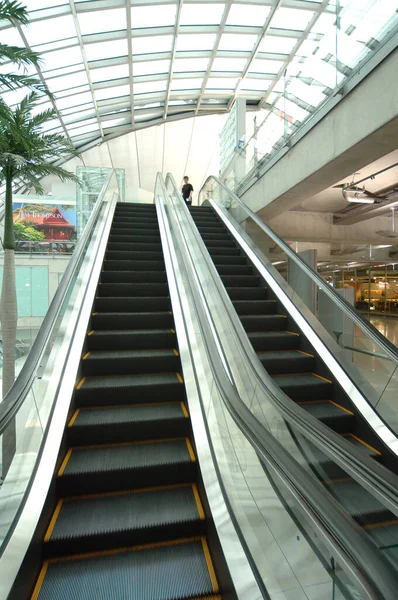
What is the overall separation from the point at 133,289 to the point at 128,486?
2754 mm

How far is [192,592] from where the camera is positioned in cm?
196

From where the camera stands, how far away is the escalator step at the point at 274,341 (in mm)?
4207

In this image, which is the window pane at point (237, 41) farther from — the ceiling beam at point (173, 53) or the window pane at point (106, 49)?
the window pane at point (106, 49)

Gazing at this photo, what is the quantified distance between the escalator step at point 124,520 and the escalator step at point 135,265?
3.29 metres

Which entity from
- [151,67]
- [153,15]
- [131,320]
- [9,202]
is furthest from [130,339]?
[151,67]

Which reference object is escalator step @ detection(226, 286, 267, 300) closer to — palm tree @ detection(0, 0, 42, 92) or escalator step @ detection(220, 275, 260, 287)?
escalator step @ detection(220, 275, 260, 287)

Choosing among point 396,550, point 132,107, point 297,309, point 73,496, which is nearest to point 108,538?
point 73,496

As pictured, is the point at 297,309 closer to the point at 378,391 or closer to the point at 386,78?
the point at 378,391

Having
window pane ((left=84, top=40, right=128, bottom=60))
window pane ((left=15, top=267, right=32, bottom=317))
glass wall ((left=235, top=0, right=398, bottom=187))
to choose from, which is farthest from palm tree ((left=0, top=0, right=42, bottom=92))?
window pane ((left=84, top=40, right=128, bottom=60))

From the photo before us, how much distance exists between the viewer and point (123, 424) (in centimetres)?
285

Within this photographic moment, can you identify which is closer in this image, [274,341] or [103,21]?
[274,341]

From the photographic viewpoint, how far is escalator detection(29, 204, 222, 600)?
2.02m

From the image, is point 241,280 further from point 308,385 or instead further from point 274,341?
point 308,385

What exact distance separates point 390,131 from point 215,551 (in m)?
4.17
